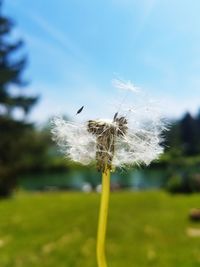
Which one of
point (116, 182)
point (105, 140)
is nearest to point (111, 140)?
point (105, 140)

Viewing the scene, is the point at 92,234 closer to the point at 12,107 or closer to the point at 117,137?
the point at 117,137

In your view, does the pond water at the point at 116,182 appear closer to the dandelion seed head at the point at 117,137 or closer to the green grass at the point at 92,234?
the green grass at the point at 92,234

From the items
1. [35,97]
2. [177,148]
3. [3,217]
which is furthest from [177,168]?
[35,97]

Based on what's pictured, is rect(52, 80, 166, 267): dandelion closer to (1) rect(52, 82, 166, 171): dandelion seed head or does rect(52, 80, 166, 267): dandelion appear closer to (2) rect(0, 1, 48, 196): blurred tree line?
(1) rect(52, 82, 166, 171): dandelion seed head

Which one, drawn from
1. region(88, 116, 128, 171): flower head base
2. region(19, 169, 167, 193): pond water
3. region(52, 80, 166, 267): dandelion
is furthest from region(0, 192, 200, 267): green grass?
region(19, 169, 167, 193): pond water

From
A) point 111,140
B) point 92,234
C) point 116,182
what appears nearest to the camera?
point 111,140

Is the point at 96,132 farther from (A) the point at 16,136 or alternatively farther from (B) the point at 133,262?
(A) the point at 16,136
